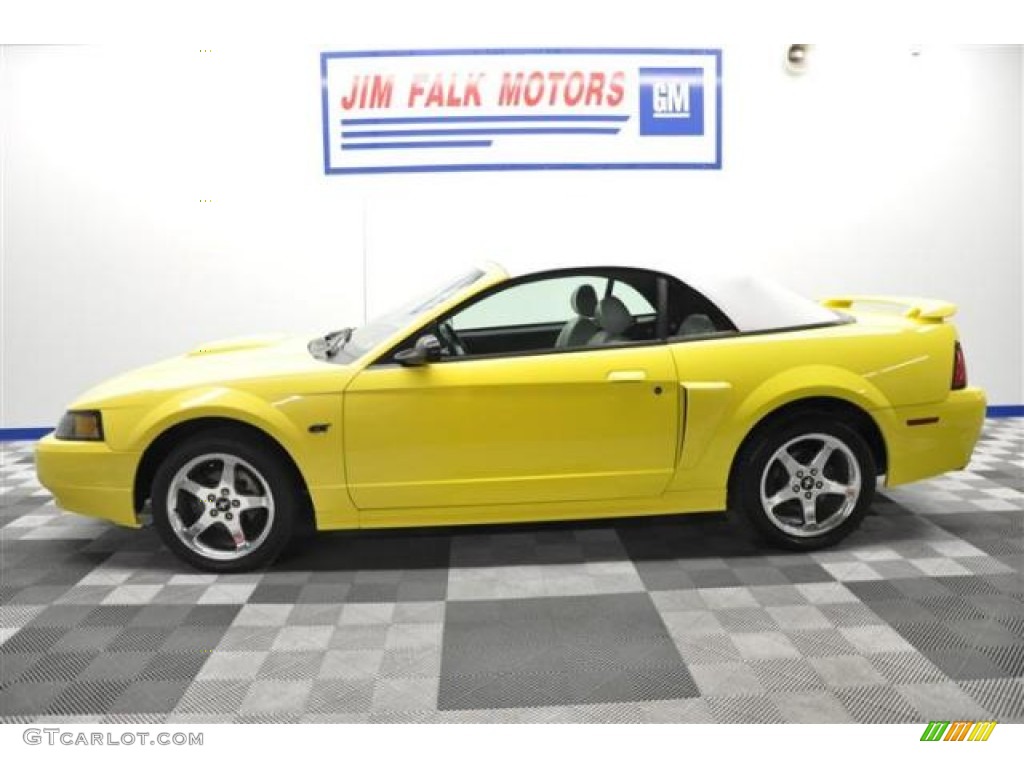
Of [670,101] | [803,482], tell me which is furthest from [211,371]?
[670,101]

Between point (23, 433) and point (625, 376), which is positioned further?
point (23, 433)

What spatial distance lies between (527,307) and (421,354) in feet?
2.37

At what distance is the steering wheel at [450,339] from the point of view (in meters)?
3.47

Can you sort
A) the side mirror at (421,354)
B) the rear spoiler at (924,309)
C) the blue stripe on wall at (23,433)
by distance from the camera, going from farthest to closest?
the blue stripe on wall at (23,433), the rear spoiler at (924,309), the side mirror at (421,354)

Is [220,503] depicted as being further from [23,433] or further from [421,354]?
[23,433]

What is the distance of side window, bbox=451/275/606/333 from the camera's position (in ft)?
11.7

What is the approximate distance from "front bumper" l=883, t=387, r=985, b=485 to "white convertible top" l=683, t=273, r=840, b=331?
21.2 inches

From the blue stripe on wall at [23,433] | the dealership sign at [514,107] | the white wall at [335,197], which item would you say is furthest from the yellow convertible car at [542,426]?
the blue stripe on wall at [23,433]

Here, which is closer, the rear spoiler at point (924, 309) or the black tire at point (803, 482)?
the black tire at point (803, 482)

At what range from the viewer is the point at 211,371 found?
11.5ft

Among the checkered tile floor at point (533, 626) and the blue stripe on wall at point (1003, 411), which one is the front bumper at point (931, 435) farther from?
the blue stripe on wall at point (1003, 411)

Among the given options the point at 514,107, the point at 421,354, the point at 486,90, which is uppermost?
the point at 486,90

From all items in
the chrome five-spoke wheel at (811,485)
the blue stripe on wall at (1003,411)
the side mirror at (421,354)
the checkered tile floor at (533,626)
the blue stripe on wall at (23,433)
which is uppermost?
the side mirror at (421,354)

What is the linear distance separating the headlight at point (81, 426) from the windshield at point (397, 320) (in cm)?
100
